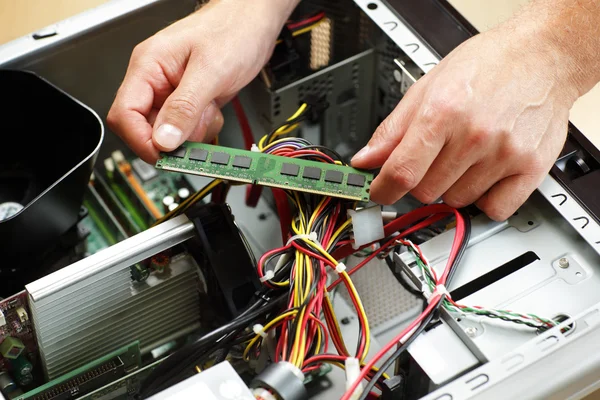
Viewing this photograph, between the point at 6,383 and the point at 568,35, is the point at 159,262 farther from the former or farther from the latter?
the point at 568,35

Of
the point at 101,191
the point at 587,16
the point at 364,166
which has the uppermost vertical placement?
the point at 587,16

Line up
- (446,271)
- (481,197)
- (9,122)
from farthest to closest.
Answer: (9,122) → (481,197) → (446,271)

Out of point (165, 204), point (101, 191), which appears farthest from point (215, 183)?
point (101, 191)

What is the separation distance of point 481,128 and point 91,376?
2.06 ft

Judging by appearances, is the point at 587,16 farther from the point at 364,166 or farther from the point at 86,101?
the point at 86,101

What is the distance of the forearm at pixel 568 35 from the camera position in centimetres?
113

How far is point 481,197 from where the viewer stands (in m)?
1.12

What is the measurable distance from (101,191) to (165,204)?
150 millimetres

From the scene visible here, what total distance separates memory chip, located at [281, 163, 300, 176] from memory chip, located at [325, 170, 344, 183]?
0.13ft

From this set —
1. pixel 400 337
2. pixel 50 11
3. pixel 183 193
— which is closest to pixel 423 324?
pixel 400 337

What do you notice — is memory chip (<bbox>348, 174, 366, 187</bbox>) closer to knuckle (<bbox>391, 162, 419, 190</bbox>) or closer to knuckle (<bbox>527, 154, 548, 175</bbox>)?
knuckle (<bbox>391, 162, 419, 190</bbox>)

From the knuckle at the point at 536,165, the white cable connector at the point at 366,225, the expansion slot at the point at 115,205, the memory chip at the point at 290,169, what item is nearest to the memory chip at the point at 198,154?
the memory chip at the point at 290,169

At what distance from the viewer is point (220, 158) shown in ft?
3.44

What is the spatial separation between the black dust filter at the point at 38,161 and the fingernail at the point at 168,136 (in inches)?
6.1
